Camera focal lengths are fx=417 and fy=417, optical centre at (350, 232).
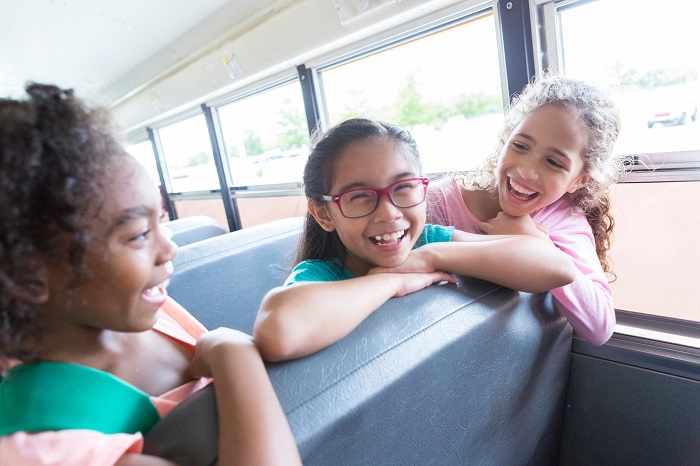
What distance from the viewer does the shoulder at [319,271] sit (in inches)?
34.5

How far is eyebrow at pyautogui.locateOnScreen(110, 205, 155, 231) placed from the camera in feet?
1.69

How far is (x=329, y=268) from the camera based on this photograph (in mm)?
973

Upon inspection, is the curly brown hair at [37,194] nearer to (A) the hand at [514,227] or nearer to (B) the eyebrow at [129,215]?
(B) the eyebrow at [129,215]

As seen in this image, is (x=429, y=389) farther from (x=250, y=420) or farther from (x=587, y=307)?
(x=587, y=307)

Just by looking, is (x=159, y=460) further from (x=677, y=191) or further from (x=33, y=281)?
(x=677, y=191)

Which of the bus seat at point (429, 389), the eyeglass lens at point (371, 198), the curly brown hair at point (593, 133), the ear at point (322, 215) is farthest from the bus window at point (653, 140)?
the ear at point (322, 215)

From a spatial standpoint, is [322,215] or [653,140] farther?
[653,140]

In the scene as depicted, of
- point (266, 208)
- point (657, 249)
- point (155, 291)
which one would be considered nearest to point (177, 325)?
point (155, 291)

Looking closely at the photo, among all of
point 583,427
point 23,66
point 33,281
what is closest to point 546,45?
point 583,427

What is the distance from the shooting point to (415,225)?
0.91 meters

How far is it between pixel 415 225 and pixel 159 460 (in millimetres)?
632

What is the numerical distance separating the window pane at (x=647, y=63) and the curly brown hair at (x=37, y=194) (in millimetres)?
1545

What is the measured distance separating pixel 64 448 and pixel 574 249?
42.6 inches

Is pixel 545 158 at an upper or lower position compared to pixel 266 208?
upper
